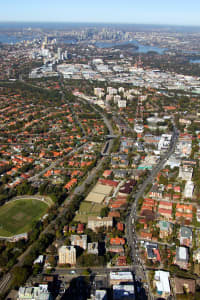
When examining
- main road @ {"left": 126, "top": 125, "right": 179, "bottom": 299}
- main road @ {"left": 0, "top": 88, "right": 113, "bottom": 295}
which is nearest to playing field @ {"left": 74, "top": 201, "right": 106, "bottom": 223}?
main road @ {"left": 0, "top": 88, "right": 113, "bottom": 295}

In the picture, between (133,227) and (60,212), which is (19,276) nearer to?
(60,212)

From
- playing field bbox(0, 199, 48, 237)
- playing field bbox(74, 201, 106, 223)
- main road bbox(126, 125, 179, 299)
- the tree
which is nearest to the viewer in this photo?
the tree

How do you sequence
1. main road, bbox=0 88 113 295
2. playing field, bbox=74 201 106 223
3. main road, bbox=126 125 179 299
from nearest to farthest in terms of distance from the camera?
main road, bbox=0 88 113 295 → main road, bbox=126 125 179 299 → playing field, bbox=74 201 106 223

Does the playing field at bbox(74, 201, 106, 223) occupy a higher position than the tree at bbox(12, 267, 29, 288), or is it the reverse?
the playing field at bbox(74, 201, 106, 223)

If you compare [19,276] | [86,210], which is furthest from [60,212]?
[19,276]

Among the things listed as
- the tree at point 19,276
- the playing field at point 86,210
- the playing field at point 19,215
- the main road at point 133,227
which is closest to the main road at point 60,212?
the tree at point 19,276

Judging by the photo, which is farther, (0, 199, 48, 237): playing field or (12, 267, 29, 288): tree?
(0, 199, 48, 237): playing field

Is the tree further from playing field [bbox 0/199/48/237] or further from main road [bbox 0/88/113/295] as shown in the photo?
playing field [bbox 0/199/48/237]

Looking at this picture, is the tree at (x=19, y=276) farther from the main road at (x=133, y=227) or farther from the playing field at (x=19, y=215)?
the main road at (x=133, y=227)

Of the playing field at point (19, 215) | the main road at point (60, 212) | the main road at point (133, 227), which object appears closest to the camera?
the main road at point (60, 212)
